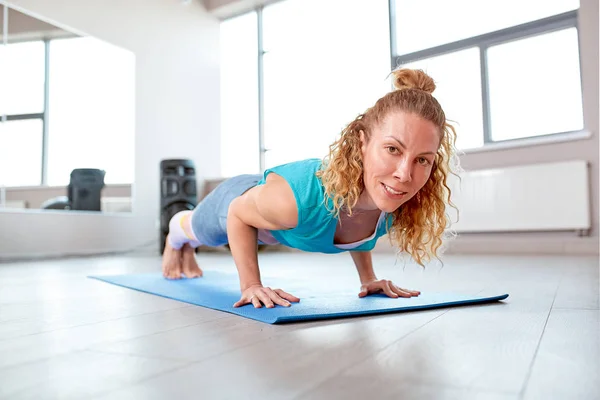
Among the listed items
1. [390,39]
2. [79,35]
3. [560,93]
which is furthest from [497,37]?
[79,35]

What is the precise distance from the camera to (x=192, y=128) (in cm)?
550

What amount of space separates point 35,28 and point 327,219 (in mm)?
3876

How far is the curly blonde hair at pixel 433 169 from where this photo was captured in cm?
118

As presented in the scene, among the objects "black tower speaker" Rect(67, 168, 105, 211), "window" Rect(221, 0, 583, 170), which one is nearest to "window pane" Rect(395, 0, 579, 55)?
"window" Rect(221, 0, 583, 170)

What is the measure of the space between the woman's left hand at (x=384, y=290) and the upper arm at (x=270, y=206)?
0.31 m

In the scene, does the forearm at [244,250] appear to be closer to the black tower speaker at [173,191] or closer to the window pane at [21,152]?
the window pane at [21,152]

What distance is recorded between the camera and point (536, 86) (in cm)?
388

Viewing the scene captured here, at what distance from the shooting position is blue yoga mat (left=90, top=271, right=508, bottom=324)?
3.76 feet

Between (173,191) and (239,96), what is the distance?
1.73 metres

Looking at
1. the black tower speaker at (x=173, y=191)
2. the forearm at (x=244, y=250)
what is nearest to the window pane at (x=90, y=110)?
the black tower speaker at (x=173, y=191)

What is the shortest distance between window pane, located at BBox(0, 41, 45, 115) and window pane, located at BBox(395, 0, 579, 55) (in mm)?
3122

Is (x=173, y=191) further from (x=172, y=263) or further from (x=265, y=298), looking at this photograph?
(x=265, y=298)

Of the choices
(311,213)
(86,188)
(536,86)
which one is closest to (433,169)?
(311,213)

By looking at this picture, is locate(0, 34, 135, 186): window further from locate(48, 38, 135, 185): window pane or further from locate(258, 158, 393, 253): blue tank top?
locate(258, 158, 393, 253): blue tank top
